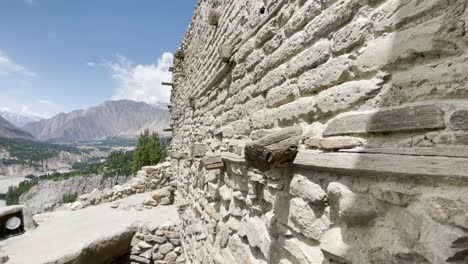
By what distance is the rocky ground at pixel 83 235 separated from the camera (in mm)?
5328

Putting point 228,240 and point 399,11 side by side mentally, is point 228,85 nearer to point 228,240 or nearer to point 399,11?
point 228,240

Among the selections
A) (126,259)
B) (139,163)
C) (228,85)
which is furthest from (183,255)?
(139,163)

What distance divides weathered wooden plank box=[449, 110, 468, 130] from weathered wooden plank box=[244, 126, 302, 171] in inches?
32.9

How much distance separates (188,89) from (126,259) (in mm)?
4138

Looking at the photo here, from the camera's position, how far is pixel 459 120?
0.90 m

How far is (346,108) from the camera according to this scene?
4.50 feet

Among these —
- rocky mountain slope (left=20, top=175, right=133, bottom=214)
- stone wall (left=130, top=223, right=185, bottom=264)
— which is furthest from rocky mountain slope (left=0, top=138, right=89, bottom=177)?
stone wall (left=130, top=223, right=185, bottom=264)

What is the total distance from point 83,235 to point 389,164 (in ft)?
22.5

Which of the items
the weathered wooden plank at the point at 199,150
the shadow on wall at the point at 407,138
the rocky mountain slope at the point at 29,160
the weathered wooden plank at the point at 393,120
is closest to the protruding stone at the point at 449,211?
the shadow on wall at the point at 407,138

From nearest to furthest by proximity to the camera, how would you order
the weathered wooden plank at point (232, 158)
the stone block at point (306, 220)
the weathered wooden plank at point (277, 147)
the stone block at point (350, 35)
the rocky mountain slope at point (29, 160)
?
the stone block at point (350, 35) < the stone block at point (306, 220) < the weathered wooden plank at point (277, 147) < the weathered wooden plank at point (232, 158) < the rocky mountain slope at point (29, 160)

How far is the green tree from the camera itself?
21.2 m

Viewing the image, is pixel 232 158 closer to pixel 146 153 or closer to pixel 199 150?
pixel 199 150

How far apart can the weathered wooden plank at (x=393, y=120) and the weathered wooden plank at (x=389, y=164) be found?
0.11m

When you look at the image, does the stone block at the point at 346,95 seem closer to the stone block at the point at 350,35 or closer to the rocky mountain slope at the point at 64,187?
the stone block at the point at 350,35
